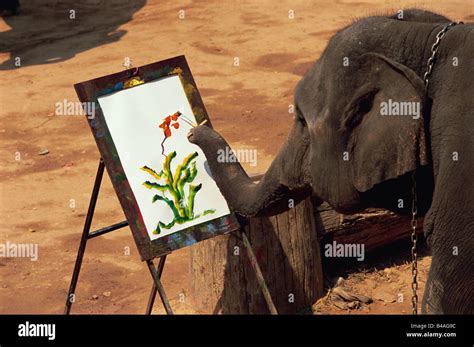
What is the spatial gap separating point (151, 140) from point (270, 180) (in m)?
1.43

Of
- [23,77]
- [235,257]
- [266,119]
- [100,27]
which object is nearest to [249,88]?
[266,119]

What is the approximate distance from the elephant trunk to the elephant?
15 millimetres

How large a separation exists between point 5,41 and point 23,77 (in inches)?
82.9

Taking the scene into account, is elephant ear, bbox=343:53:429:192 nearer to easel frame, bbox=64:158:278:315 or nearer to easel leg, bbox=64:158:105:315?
easel frame, bbox=64:158:278:315

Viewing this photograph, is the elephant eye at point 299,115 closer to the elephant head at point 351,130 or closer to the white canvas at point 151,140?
the elephant head at point 351,130

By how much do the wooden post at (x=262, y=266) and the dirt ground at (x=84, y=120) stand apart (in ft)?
0.79

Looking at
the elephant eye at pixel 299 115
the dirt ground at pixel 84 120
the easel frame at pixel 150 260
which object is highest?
the elephant eye at pixel 299 115

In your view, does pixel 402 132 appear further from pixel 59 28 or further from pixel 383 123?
pixel 59 28

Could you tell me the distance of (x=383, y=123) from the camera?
4.15 meters

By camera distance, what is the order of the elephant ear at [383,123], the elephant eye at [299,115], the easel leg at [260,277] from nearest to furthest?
1. the elephant ear at [383,123]
2. the elephant eye at [299,115]
3. the easel leg at [260,277]

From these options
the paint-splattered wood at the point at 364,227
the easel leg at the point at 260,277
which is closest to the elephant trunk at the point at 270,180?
the easel leg at the point at 260,277

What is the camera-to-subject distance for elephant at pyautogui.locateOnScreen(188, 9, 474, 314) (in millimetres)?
4105

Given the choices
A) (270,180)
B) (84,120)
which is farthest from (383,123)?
(84,120)

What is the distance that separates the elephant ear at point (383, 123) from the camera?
408 cm
